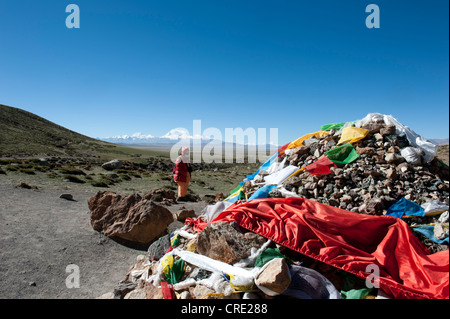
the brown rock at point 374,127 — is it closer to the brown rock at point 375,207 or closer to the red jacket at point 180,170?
the brown rock at point 375,207

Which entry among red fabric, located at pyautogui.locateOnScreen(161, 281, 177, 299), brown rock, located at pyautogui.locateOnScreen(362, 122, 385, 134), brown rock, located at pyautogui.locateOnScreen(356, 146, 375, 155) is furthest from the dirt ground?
brown rock, located at pyautogui.locateOnScreen(362, 122, 385, 134)

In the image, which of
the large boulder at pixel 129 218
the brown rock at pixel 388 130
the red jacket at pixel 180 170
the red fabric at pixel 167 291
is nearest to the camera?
the red fabric at pixel 167 291

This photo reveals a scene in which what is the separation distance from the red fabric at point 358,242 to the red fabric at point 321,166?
1565 mm

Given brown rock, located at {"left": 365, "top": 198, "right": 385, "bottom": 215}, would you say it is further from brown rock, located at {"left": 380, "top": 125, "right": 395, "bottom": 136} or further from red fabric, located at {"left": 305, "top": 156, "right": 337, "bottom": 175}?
brown rock, located at {"left": 380, "top": 125, "right": 395, "bottom": 136}

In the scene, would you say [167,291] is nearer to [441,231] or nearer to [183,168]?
Answer: [441,231]

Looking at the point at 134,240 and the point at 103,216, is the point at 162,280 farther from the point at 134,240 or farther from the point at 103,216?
the point at 103,216

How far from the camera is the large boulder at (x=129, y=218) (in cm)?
750

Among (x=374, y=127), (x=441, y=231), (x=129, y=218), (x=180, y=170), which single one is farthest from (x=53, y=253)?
(x=374, y=127)

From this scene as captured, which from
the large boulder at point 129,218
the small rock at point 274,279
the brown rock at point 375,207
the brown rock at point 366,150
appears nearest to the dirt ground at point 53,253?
the large boulder at point 129,218

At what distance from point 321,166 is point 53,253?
22.9 ft

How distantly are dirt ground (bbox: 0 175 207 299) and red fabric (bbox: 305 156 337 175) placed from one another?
16.3ft

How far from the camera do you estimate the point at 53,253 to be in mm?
6246
